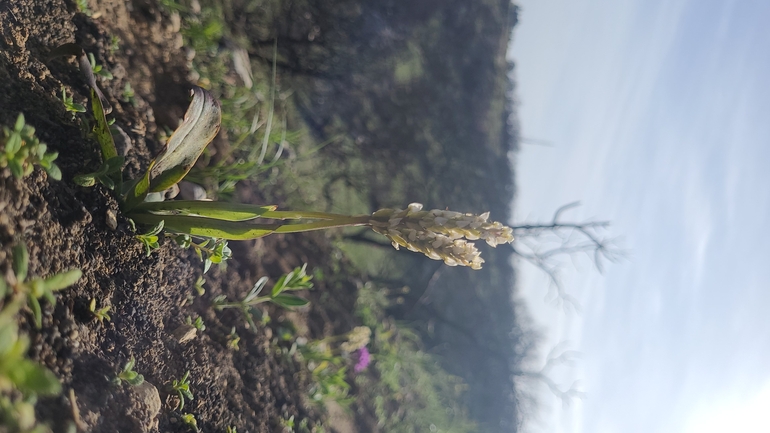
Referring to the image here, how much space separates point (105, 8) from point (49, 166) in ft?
4.50

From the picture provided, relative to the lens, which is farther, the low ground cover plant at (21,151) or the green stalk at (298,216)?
the green stalk at (298,216)

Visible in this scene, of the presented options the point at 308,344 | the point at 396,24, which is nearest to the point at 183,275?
the point at 308,344

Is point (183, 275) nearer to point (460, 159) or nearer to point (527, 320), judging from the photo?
point (460, 159)

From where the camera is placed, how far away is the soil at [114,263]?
1233 mm

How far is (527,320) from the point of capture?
11445 millimetres

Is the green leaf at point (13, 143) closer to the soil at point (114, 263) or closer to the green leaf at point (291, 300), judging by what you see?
the soil at point (114, 263)

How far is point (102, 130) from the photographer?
4.97 ft

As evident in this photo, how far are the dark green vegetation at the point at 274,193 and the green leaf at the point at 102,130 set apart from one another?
0.08 meters

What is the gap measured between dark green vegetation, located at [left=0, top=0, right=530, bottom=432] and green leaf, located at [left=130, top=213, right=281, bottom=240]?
0.18 ft

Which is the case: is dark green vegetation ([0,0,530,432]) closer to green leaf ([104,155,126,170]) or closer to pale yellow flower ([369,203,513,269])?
green leaf ([104,155,126,170])

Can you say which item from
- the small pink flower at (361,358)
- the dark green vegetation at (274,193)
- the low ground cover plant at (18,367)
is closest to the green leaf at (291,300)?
the dark green vegetation at (274,193)

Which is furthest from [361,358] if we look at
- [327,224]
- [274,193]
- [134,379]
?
[134,379]

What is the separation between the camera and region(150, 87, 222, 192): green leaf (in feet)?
5.37

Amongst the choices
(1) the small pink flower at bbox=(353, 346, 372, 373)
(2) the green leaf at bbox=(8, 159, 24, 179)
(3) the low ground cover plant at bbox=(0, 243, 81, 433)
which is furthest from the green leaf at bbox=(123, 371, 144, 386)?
(1) the small pink flower at bbox=(353, 346, 372, 373)
